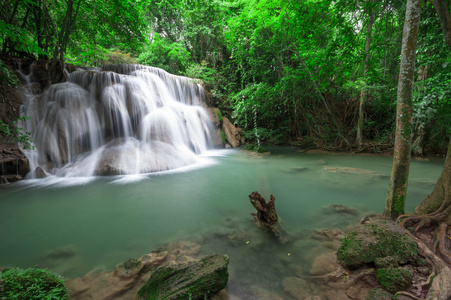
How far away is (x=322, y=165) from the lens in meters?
7.77

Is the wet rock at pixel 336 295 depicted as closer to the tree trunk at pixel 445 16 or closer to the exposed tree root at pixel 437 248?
the exposed tree root at pixel 437 248

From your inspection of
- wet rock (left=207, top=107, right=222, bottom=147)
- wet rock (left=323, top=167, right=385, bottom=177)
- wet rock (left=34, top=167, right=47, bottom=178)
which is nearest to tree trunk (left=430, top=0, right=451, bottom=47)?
wet rock (left=323, top=167, right=385, bottom=177)

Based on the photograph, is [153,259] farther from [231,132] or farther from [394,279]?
[231,132]

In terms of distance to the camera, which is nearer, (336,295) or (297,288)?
(336,295)

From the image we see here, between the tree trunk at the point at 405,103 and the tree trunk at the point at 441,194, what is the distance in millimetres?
338

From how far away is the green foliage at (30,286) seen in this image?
5.00 ft

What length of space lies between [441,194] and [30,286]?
180 inches

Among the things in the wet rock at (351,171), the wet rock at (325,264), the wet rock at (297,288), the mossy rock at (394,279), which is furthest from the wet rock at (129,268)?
the wet rock at (351,171)

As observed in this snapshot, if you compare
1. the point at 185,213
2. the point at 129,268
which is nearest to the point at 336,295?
the point at 129,268

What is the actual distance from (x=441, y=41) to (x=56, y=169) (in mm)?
11885

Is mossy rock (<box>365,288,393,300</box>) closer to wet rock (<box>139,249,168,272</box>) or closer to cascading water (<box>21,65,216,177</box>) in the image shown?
wet rock (<box>139,249,168,272</box>)

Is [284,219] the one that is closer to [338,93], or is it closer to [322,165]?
[322,165]

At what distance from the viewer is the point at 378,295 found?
1.73 metres

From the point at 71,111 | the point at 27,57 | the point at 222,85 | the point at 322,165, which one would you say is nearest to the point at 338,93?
the point at 322,165
